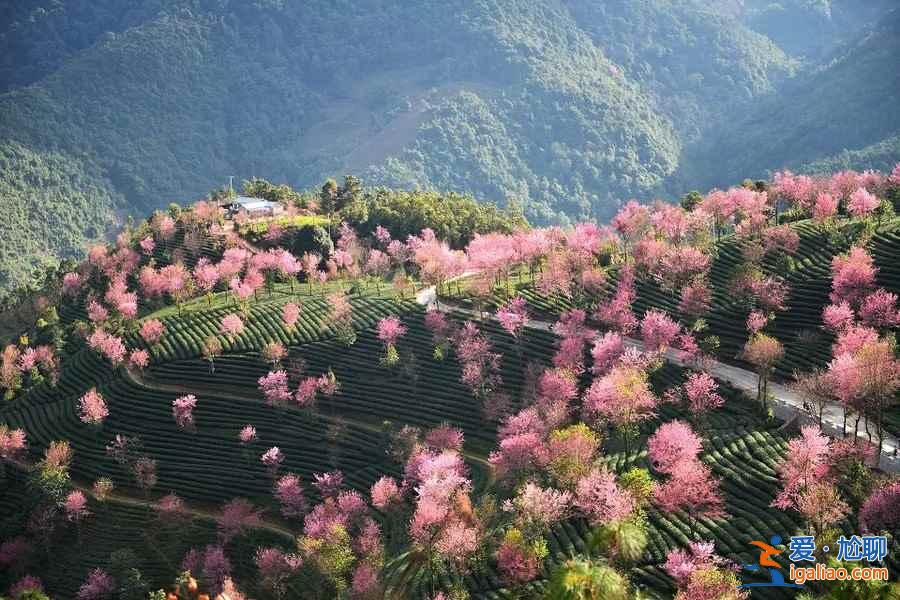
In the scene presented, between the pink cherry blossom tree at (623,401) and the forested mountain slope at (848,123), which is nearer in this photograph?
the pink cherry blossom tree at (623,401)

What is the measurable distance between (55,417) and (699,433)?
5871 centimetres

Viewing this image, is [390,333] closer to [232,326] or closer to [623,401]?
[232,326]

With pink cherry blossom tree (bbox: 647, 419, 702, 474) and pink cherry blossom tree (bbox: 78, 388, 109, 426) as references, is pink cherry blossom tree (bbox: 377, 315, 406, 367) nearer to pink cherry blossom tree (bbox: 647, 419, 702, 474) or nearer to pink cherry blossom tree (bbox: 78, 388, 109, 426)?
pink cherry blossom tree (bbox: 78, 388, 109, 426)

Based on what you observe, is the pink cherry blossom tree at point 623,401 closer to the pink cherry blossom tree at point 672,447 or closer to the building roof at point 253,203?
the pink cherry blossom tree at point 672,447

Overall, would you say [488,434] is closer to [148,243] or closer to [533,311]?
[533,311]

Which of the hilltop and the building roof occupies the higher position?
the building roof

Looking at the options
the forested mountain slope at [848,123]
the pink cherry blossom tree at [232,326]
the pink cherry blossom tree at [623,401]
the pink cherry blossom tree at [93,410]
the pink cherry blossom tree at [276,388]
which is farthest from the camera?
the forested mountain slope at [848,123]

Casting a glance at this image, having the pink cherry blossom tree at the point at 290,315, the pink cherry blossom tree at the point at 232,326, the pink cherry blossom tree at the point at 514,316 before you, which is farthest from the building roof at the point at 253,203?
the pink cherry blossom tree at the point at 514,316

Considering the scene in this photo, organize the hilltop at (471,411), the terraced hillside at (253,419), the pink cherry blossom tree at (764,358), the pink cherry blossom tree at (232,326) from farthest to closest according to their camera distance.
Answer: the pink cherry blossom tree at (232,326) < the terraced hillside at (253,419) < the pink cherry blossom tree at (764,358) < the hilltop at (471,411)

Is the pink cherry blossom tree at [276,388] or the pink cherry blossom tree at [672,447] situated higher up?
the pink cherry blossom tree at [276,388]

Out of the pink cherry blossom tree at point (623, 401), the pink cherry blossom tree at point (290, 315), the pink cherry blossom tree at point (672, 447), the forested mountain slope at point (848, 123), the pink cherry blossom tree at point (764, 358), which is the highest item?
the forested mountain slope at point (848, 123)

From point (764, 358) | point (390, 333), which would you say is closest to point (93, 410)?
point (390, 333)

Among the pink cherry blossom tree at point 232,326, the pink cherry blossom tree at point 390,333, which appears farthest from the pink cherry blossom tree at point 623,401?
the pink cherry blossom tree at point 232,326

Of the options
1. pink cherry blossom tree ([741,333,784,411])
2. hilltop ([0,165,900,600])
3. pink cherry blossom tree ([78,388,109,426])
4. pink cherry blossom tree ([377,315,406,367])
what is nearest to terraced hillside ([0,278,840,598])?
hilltop ([0,165,900,600])
